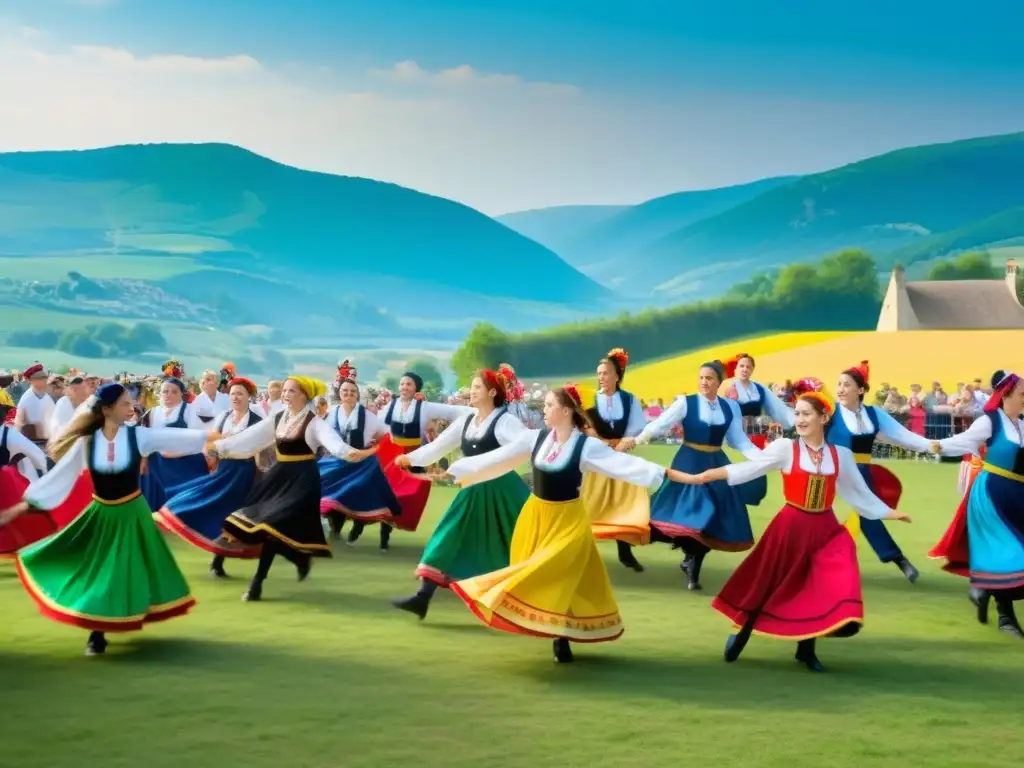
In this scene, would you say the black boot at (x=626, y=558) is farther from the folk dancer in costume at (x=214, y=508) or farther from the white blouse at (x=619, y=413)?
the folk dancer in costume at (x=214, y=508)

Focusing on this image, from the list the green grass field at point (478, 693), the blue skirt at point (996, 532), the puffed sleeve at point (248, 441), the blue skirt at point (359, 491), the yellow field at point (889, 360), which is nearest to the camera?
the green grass field at point (478, 693)

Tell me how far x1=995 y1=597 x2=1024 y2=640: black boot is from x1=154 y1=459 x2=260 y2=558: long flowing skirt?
4808 mm

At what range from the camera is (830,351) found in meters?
40.9

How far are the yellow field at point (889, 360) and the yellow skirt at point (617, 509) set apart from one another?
84.0 feet

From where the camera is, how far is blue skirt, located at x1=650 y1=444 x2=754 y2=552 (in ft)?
29.5

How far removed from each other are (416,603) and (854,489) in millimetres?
2618

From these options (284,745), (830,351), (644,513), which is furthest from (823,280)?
(284,745)

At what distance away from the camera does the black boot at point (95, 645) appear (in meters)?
6.52

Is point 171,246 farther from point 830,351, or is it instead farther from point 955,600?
point 955,600

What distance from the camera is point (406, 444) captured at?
11375 mm

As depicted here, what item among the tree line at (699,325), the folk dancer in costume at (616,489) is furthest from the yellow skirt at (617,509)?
the tree line at (699,325)

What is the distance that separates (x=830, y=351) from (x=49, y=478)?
36.5 m

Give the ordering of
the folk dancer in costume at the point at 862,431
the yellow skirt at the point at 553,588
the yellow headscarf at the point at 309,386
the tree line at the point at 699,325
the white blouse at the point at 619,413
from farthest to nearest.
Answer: the tree line at the point at 699,325, the white blouse at the point at 619,413, the folk dancer in costume at the point at 862,431, the yellow headscarf at the point at 309,386, the yellow skirt at the point at 553,588

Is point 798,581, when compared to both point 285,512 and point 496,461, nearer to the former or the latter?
point 496,461
